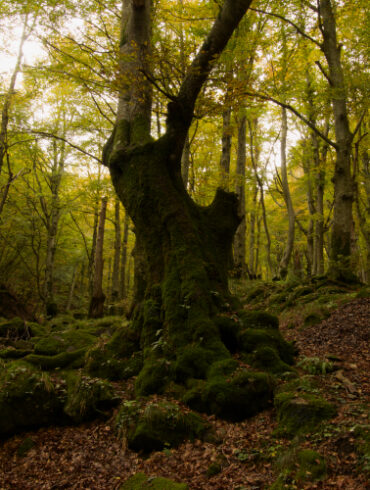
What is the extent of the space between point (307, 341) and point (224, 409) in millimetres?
2890

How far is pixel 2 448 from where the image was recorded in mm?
4043

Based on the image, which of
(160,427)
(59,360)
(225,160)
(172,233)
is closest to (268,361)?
(160,427)

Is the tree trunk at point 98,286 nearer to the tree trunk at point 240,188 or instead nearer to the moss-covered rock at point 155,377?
the tree trunk at point 240,188

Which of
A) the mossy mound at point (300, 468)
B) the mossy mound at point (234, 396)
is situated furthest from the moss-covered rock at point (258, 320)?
the mossy mound at point (300, 468)

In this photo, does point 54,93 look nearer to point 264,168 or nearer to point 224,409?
point 264,168

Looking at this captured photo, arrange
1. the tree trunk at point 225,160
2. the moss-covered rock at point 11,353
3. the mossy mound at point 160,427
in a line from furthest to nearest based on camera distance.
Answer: the tree trunk at point 225,160
the moss-covered rock at point 11,353
the mossy mound at point 160,427

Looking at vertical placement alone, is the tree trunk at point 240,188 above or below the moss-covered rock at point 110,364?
above

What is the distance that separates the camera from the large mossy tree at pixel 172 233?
4796 millimetres

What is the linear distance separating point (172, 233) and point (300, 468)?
427 cm

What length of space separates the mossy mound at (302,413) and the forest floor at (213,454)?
0.11m

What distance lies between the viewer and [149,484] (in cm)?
299

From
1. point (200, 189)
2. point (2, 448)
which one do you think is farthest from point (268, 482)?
point (200, 189)

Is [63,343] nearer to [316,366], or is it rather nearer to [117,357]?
[117,357]

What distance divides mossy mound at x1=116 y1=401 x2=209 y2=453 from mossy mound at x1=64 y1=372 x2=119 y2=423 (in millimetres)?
601
